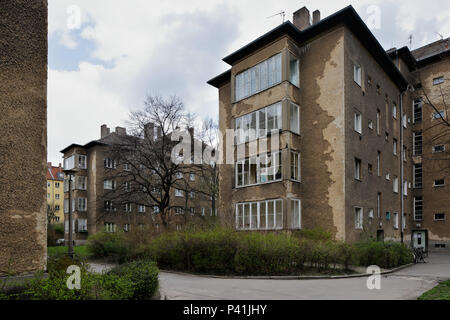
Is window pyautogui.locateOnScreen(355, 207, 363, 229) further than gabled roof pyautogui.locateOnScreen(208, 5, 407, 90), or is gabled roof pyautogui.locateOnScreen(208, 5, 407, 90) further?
window pyautogui.locateOnScreen(355, 207, 363, 229)

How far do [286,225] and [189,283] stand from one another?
1025 cm

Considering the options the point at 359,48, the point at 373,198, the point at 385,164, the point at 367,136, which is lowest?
the point at 373,198

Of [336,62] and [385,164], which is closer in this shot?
[336,62]

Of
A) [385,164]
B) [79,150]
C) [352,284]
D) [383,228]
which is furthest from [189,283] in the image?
[79,150]

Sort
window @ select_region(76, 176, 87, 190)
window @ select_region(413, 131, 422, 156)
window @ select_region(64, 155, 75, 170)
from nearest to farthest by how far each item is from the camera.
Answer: window @ select_region(413, 131, 422, 156) → window @ select_region(76, 176, 87, 190) → window @ select_region(64, 155, 75, 170)

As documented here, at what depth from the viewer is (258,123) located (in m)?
24.2

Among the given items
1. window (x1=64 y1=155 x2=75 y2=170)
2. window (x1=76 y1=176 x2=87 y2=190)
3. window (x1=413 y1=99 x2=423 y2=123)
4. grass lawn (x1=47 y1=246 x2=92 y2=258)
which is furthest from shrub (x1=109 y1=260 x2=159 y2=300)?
window (x1=64 y1=155 x2=75 y2=170)

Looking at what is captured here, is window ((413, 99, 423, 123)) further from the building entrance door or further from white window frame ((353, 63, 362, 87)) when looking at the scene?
white window frame ((353, 63, 362, 87))

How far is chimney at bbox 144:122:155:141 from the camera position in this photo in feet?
99.1

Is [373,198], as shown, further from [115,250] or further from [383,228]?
[115,250]

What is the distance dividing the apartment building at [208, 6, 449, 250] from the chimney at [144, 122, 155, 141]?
7.37 meters

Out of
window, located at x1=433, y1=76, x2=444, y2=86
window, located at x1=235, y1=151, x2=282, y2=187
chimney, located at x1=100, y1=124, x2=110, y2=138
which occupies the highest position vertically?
window, located at x1=433, y1=76, x2=444, y2=86

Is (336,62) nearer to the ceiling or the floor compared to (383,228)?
nearer to the ceiling

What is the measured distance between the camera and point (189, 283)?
1242 cm
